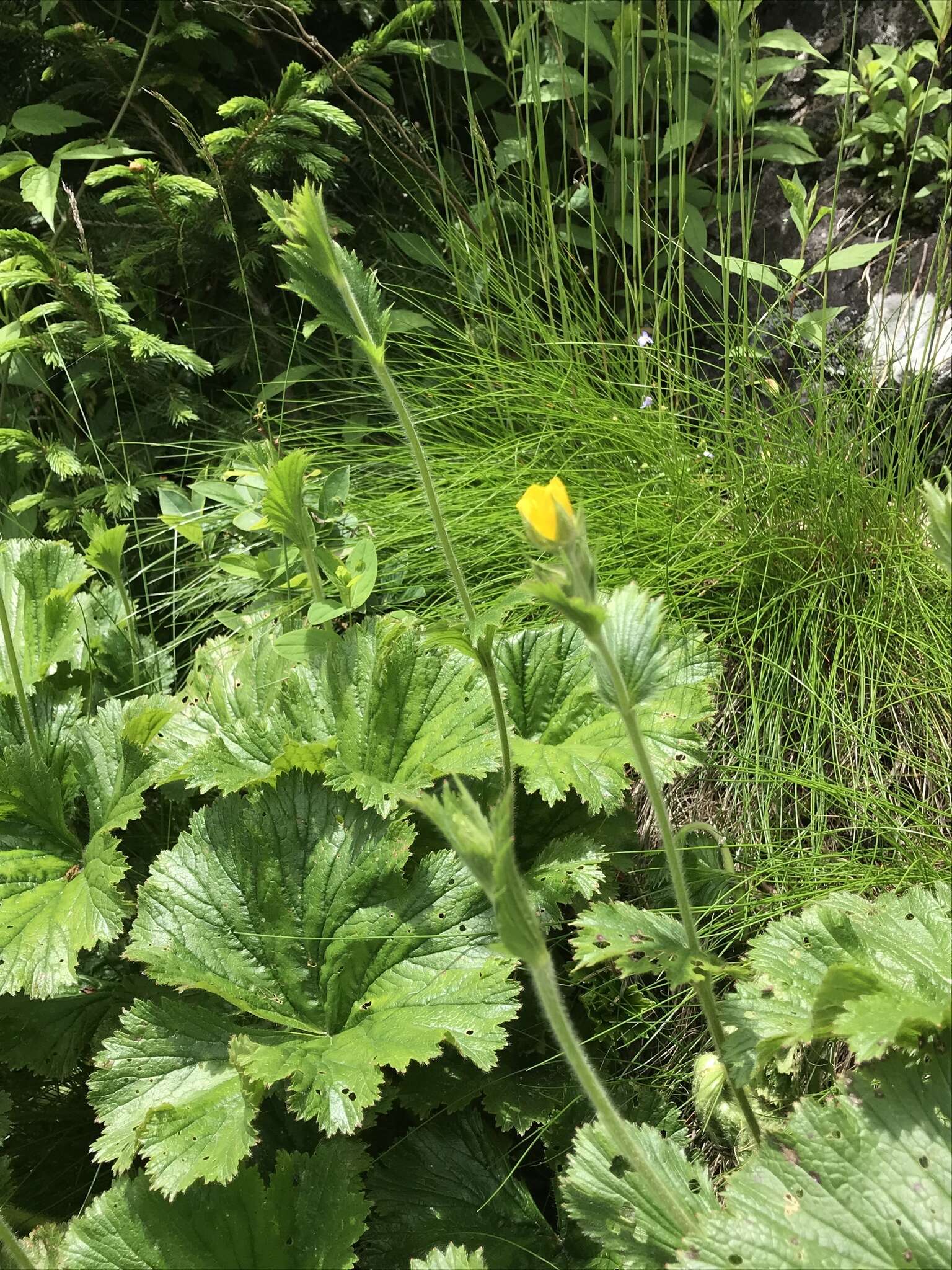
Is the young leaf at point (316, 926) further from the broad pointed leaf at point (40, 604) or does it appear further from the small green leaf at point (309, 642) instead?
the broad pointed leaf at point (40, 604)

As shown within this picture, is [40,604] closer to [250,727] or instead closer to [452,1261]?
[250,727]

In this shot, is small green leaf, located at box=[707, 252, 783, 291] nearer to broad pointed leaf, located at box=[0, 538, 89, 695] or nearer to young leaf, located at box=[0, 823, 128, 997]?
broad pointed leaf, located at box=[0, 538, 89, 695]

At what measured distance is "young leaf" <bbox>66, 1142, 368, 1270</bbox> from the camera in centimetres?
121

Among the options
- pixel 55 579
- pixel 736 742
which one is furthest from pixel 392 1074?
pixel 55 579

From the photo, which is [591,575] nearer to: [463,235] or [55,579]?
[55,579]

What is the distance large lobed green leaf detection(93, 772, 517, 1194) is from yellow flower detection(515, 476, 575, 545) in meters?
0.66

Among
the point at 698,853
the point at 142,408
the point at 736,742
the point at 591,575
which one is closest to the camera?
the point at 591,575

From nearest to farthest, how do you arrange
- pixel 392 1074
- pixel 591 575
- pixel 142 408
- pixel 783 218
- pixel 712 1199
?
1. pixel 591 575
2. pixel 712 1199
3. pixel 392 1074
4. pixel 142 408
5. pixel 783 218

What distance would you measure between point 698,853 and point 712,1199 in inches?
21.9

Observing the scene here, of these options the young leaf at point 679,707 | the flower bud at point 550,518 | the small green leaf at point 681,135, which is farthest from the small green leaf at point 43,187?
the flower bud at point 550,518

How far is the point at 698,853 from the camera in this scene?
159 centimetres

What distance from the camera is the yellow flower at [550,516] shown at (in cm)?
92

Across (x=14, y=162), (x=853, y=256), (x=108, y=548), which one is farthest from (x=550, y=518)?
(x=14, y=162)

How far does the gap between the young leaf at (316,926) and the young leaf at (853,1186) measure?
40 cm
